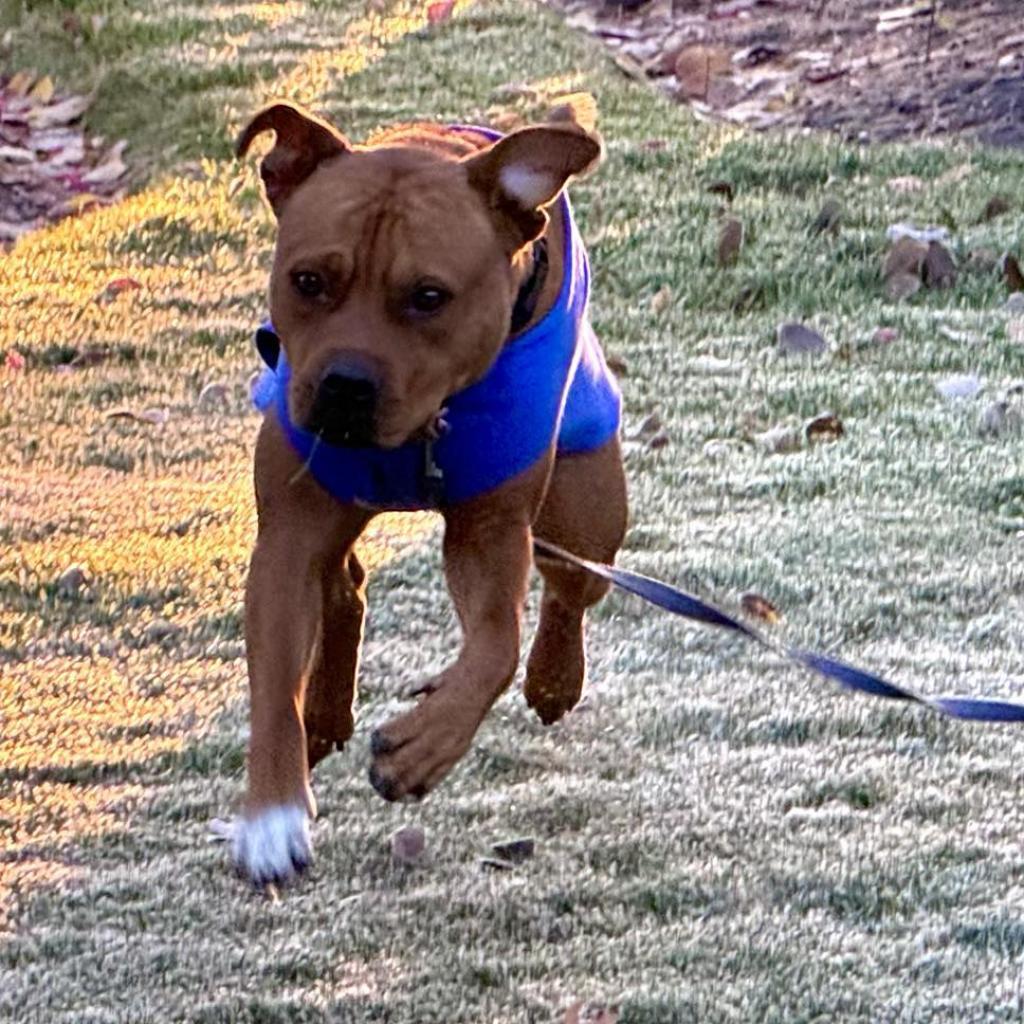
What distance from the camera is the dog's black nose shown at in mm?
3658

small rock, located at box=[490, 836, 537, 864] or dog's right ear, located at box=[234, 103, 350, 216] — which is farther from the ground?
dog's right ear, located at box=[234, 103, 350, 216]

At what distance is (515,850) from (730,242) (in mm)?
4513

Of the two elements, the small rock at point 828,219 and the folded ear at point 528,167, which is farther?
the small rock at point 828,219

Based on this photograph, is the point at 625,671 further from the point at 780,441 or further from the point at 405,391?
the point at 405,391

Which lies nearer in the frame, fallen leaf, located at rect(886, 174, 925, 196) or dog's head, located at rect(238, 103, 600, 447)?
dog's head, located at rect(238, 103, 600, 447)

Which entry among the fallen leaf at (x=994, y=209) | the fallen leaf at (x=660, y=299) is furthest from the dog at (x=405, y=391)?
the fallen leaf at (x=994, y=209)

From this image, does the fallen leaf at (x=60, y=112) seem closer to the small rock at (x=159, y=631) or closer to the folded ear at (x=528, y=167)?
the small rock at (x=159, y=631)

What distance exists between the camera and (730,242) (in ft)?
28.6

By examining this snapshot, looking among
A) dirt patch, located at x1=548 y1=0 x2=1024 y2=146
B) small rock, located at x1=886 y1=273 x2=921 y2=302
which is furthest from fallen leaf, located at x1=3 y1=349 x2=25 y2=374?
dirt patch, located at x1=548 y1=0 x2=1024 y2=146

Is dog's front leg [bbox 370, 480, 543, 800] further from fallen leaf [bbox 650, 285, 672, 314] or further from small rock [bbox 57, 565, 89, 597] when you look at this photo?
fallen leaf [bbox 650, 285, 672, 314]

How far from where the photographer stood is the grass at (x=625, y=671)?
419 centimetres

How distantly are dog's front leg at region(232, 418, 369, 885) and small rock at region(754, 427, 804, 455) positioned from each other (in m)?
3.09

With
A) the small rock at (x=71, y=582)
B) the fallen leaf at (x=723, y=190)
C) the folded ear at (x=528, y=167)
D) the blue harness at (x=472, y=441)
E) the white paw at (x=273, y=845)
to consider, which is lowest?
the small rock at (x=71, y=582)

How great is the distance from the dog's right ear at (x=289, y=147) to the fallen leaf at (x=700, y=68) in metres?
7.08
